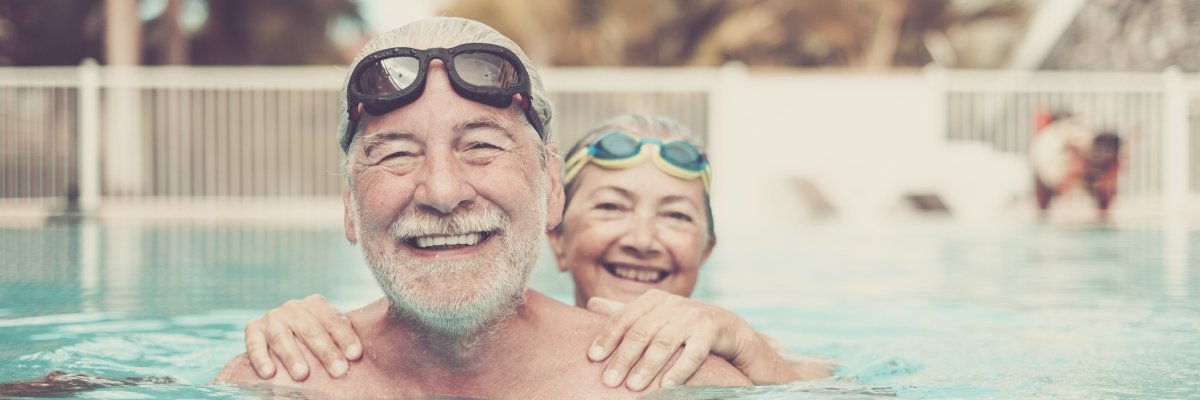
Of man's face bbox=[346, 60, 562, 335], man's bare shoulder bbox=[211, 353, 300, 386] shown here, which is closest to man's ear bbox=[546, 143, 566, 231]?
man's face bbox=[346, 60, 562, 335]

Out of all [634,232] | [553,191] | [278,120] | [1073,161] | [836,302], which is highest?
[278,120]

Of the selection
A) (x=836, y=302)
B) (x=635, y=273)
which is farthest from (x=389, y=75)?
(x=836, y=302)

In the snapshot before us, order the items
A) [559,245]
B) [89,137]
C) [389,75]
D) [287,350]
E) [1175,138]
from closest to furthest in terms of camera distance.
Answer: [389,75], [287,350], [559,245], [89,137], [1175,138]

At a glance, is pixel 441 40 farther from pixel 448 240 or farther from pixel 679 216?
Answer: pixel 679 216

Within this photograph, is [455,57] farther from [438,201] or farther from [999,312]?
[999,312]

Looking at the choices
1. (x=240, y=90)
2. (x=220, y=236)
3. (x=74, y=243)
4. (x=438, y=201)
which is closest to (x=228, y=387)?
(x=438, y=201)

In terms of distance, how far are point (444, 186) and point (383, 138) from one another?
20 cm

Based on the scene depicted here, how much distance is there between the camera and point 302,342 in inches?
109

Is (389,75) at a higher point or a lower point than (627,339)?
higher

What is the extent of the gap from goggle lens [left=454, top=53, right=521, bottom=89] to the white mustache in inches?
9.5

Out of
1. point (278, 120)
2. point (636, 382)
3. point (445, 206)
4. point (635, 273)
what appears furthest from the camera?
point (278, 120)

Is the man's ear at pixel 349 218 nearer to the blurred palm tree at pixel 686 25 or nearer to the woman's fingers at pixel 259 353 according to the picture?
the woman's fingers at pixel 259 353

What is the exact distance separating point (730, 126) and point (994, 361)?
1250 centimetres

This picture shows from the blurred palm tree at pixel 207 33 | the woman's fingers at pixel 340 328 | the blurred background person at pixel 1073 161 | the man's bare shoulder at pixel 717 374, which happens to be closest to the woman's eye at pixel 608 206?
the man's bare shoulder at pixel 717 374
